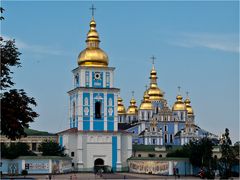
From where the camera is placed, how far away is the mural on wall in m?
54.6

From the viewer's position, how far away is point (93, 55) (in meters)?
60.8

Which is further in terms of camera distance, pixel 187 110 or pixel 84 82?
pixel 187 110

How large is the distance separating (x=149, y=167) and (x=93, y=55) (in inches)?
479

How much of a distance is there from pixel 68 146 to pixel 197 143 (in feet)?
39.6

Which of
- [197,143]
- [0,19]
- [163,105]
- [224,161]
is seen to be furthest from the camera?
[163,105]

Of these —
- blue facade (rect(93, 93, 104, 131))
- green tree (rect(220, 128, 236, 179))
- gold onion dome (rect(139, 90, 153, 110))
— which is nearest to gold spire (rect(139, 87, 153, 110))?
gold onion dome (rect(139, 90, 153, 110))

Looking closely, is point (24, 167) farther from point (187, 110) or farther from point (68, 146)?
point (187, 110)

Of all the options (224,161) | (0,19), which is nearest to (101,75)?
(224,161)

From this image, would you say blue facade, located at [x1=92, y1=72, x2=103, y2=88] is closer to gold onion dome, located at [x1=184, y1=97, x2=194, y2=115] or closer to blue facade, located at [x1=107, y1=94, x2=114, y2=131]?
blue facade, located at [x1=107, y1=94, x2=114, y2=131]

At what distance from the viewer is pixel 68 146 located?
59.5 m

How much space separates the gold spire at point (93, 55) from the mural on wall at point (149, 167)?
32.5 feet

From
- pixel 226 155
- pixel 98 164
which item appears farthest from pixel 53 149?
pixel 226 155

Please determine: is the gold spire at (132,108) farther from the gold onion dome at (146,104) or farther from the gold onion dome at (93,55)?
the gold onion dome at (93,55)

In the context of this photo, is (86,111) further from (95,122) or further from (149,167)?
(149,167)
